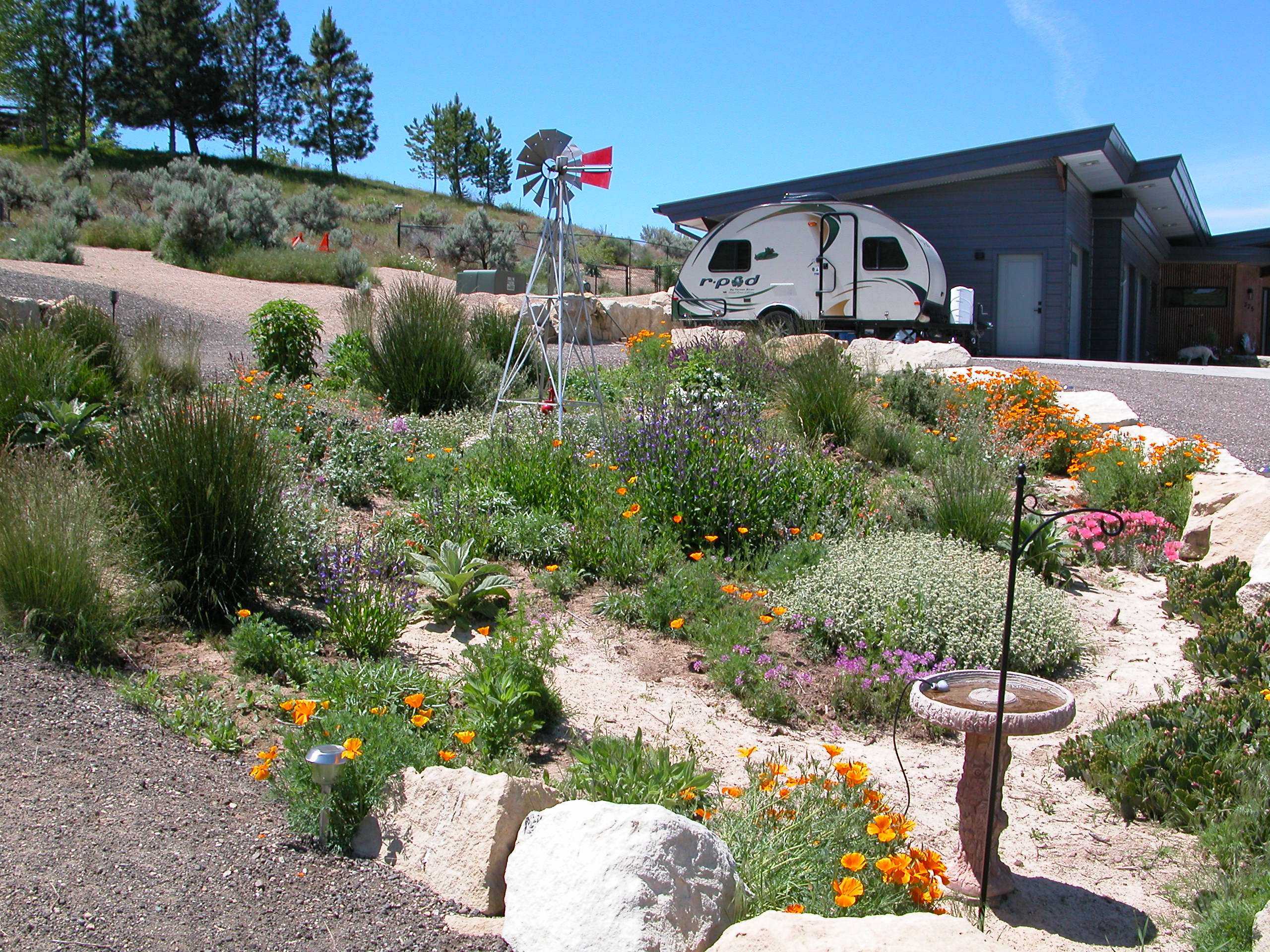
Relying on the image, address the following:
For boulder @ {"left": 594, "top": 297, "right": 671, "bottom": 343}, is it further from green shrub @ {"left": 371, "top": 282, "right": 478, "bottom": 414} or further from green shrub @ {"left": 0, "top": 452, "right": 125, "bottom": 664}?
green shrub @ {"left": 0, "top": 452, "right": 125, "bottom": 664}

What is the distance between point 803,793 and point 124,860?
1913 mm

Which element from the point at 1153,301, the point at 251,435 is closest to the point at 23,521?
the point at 251,435

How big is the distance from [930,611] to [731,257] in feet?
41.4

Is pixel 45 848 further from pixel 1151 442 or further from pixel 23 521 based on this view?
pixel 1151 442

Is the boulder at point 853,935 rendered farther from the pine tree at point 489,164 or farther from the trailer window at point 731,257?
the pine tree at point 489,164

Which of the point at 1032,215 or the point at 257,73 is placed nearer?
the point at 1032,215

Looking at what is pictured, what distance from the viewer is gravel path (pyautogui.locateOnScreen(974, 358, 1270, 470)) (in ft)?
31.5

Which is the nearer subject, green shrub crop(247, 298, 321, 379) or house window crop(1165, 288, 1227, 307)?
green shrub crop(247, 298, 321, 379)

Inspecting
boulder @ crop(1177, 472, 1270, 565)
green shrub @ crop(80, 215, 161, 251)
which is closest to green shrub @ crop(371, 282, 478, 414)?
boulder @ crop(1177, 472, 1270, 565)

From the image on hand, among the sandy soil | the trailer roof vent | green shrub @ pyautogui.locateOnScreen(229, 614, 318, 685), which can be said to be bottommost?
the sandy soil

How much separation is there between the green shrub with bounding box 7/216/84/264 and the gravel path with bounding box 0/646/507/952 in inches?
650

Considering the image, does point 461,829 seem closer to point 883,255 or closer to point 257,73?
point 883,255

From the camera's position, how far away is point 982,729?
2.85 meters

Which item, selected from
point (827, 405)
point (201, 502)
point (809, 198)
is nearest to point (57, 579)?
point (201, 502)
